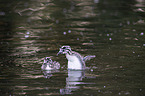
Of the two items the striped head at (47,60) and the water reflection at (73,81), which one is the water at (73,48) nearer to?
the water reflection at (73,81)

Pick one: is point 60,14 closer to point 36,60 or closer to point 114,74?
point 36,60

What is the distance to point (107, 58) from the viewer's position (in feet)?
51.4

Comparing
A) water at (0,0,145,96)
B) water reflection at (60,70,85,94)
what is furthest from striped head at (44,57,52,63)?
water reflection at (60,70,85,94)

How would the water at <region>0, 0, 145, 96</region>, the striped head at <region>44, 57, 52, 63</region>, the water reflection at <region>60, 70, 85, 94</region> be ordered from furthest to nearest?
1. the striped head at <region>44, 57, 52, 63</region>
2. the water at <region>0, 0, 145, 96</region>
3. the water reflection at <region>60, 70, 85, 94</region>

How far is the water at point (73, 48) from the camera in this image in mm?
12461

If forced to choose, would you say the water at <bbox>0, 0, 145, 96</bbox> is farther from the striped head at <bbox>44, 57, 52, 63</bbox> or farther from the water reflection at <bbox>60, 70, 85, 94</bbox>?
the striped head at <bbox>44, 57, 52, 63</bbox>

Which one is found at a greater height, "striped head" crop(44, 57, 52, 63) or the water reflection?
"striped head" crop(44, 57, 52, 63)

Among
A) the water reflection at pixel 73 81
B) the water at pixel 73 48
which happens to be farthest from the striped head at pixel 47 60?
the water reflection at pixel 73 81

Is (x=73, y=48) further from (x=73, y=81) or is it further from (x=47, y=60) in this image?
(x=73, y=81)

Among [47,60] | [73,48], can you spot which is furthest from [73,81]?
[73,48]

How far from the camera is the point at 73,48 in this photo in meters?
17.5

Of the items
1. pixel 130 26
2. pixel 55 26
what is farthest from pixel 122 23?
pixel 55 26

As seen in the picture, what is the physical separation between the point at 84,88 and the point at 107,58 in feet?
12.1

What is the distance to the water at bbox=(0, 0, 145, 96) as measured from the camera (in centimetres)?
1246
